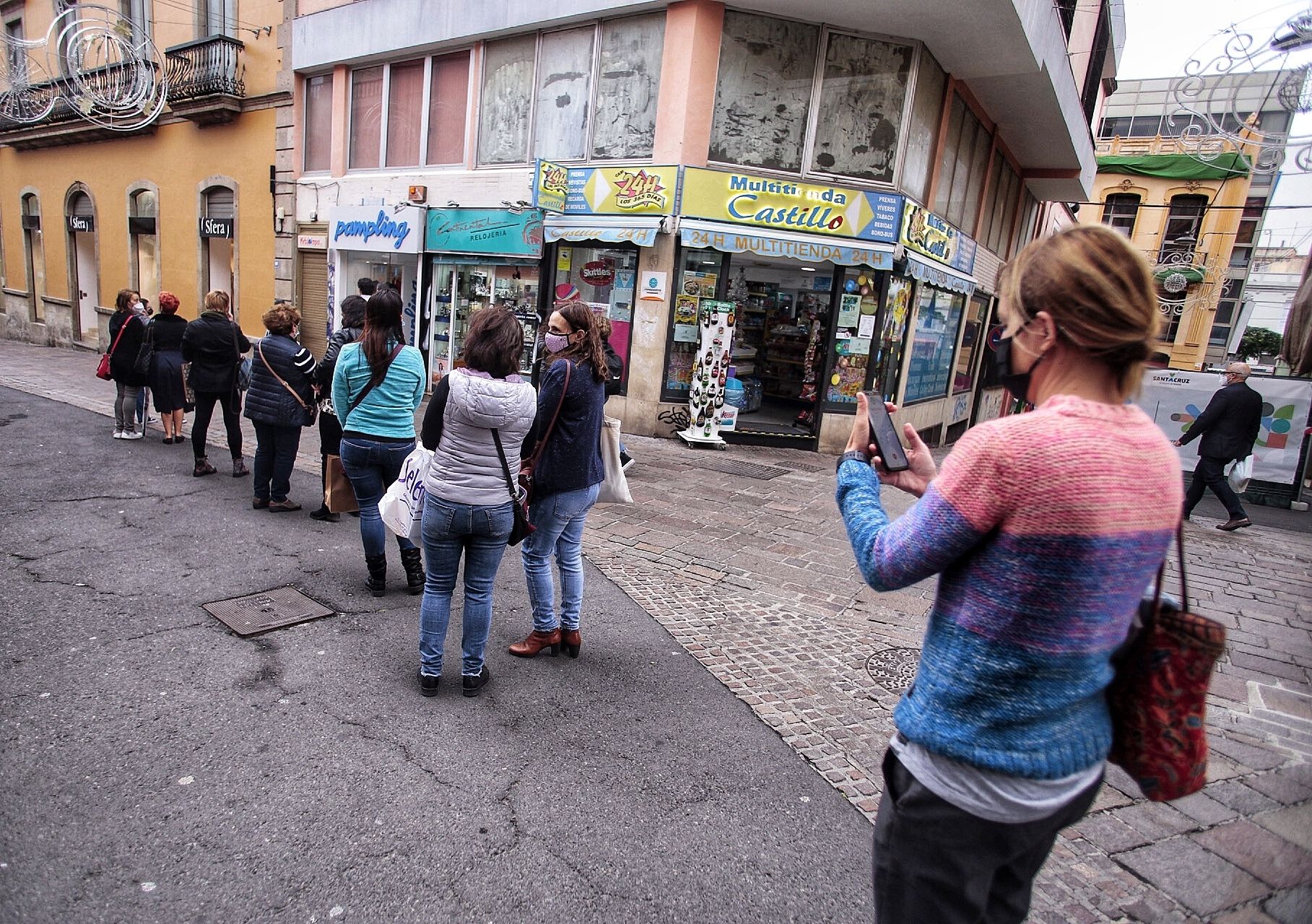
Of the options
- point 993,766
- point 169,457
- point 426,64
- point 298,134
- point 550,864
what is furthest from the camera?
point 298,134

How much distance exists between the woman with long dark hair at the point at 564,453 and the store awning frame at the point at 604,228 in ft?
22.0

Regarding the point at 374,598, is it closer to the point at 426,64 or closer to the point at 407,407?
the point at 407,407

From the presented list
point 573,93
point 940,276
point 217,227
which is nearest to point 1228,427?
point 940,276

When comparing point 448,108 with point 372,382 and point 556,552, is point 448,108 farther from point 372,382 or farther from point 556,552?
point 556,552

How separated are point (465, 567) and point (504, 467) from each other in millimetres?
525

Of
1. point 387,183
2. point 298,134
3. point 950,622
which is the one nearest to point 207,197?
point 298,134

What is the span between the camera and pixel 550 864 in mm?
2613

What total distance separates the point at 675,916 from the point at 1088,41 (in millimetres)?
21883

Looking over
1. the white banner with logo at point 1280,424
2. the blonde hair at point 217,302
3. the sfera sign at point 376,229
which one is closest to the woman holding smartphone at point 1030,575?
the blonde hair at point 217,302

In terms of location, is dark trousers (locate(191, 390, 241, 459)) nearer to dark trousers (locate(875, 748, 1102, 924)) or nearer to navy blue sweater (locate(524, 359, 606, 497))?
navy blue sweater (locate(524, 359, 606, 497))

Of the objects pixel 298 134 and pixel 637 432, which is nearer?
pixel 637 432

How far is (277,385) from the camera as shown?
6.21m

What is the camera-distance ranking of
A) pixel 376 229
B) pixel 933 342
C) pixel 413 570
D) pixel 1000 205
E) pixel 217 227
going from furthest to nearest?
pixel 1000 205
pixel 217 227
pixel 933 342
pixel 376 229
pixel 413 570

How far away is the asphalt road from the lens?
2.45 metres
